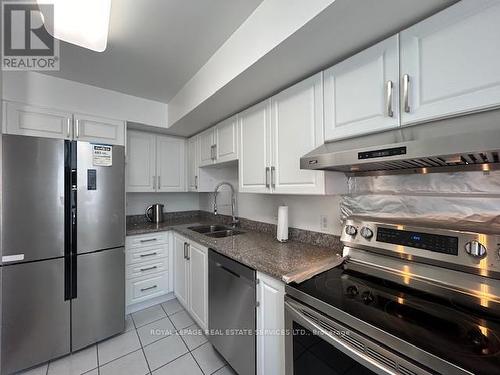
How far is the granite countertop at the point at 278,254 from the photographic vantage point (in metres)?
1.13

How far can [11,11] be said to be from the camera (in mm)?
1222

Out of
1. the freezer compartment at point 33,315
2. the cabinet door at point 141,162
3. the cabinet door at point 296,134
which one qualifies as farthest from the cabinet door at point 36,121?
the cabinet door at point 296,134

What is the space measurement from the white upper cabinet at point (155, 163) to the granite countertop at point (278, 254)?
3.65ft

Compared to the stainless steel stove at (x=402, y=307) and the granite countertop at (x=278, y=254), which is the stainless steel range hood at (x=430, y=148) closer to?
A: the stainless steel stove at (x=402, y=307)

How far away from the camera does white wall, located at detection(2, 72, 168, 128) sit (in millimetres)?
1794

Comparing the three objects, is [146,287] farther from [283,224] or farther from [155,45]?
[155,45]

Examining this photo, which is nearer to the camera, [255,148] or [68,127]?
[255,148]

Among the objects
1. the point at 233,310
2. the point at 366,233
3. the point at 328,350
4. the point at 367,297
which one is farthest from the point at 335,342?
the point at 233,310

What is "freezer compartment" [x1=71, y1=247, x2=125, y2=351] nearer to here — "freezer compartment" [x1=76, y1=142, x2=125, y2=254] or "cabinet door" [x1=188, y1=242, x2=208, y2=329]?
"freezer compartment" [x1=76, y1=142, x2=125, y2=254]

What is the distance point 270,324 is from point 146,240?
1.70 metres

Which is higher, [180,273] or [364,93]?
Result: [364,93]

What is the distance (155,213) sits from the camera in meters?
2.85

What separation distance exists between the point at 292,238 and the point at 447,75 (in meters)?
1.39

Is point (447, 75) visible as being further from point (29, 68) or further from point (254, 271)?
point (29, 68)
